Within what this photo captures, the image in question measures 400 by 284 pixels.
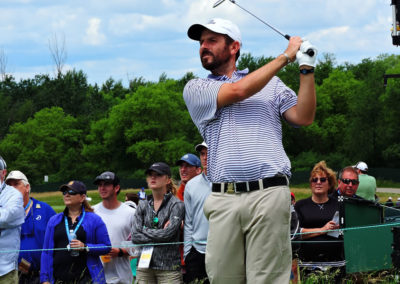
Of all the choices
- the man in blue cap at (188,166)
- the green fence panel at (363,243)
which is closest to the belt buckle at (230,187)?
the green fence panel at (363,243)

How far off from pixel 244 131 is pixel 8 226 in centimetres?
334

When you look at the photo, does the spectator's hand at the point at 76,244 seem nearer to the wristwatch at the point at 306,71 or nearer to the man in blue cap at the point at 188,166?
the man in blue cap at the point at 188,166

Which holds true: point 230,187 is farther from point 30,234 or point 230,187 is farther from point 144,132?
point 144,132

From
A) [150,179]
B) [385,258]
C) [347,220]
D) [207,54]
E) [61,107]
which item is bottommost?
[385,258]

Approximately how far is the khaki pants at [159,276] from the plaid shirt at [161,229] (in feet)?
0.19

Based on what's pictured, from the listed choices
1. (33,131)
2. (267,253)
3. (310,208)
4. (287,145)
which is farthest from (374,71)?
(267,253)

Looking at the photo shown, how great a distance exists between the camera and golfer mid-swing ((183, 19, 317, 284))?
338cm

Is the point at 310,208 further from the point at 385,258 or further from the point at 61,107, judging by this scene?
the point at 61,107

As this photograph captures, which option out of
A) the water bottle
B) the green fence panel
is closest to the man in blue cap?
the water bottle

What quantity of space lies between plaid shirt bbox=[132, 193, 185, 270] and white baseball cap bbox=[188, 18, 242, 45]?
127 inches

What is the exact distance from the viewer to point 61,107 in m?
90.7

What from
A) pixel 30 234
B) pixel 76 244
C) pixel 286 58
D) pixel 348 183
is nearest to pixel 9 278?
pixel 76 244

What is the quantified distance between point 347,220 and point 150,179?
2128 mm

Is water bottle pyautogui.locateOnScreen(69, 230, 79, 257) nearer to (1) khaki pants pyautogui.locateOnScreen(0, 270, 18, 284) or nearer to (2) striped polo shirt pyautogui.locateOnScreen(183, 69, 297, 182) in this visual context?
(1) khaki pants pyautogui.locateOnScreen(0, 270, 18, 284)
